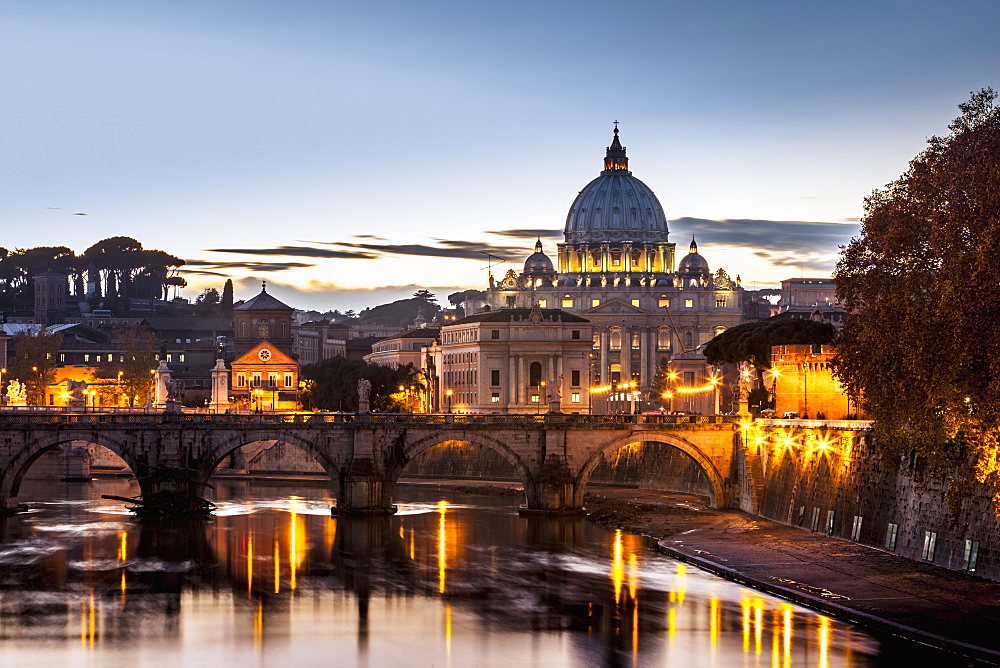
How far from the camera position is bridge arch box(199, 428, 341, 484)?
79.4 metres

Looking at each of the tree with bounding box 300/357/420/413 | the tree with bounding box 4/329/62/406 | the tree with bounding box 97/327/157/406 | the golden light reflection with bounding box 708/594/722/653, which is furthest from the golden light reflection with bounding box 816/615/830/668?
the tree with bounding box 4/329/62/406

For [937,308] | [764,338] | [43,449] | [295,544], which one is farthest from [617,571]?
[764,338]

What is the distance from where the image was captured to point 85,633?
4744 cm

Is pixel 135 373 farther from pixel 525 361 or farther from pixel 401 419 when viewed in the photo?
pixel 401 419

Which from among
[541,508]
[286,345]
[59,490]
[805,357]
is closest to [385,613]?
[541,508]

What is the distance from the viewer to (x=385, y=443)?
79.4 m

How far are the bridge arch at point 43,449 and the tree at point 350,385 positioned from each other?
189 ft

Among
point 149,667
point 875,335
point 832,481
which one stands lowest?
point 149,667

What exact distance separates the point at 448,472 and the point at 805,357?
37.2 metres

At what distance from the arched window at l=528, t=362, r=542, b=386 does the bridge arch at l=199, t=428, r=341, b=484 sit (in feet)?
278

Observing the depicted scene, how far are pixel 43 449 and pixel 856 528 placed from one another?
4193 centimetres

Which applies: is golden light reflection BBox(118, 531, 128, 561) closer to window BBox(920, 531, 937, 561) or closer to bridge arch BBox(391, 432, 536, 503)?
bridge arch BBox(391, 432, 536, 503)

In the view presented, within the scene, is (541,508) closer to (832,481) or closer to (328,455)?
(328,455)

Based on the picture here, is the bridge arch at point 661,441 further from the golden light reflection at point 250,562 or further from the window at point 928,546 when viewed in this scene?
the window at point 928,546
